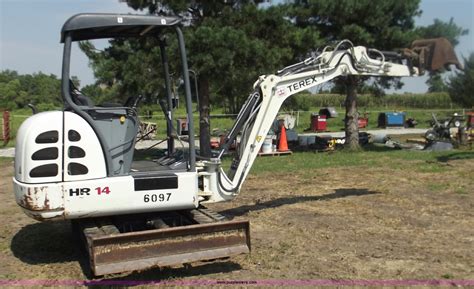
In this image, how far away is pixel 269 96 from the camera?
7.81 m

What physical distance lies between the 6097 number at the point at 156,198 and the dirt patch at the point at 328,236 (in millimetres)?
735

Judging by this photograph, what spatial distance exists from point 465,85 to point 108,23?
39.8 meters

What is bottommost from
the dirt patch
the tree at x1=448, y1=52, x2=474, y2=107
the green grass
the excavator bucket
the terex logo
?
the dirt patch

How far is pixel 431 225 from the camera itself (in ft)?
24.9

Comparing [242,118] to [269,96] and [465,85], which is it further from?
[465,85]

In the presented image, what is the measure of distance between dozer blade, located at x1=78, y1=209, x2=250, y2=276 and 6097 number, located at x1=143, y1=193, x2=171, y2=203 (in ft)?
1.37

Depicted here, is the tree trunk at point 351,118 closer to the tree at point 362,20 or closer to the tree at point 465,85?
the tree at point 362,20

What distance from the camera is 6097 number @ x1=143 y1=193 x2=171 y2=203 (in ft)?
18.6

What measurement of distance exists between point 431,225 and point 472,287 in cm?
262

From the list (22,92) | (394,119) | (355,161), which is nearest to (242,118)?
(355,161)

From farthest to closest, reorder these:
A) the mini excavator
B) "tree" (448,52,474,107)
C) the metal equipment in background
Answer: "tree" (448,52,474,107) < the metal equipment in background < the mini excavator

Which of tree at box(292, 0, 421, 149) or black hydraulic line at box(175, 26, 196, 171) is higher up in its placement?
tree at box(292, 0, 421, 149)

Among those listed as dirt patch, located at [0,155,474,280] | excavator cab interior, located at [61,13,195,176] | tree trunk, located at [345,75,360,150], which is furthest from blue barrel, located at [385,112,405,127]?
excavator cab interior, located at [61,13,195,176]

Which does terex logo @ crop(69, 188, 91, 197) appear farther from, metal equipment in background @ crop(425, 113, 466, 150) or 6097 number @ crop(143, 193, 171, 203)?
metal equipment in background @ crop(425, 113, 466, 150)
